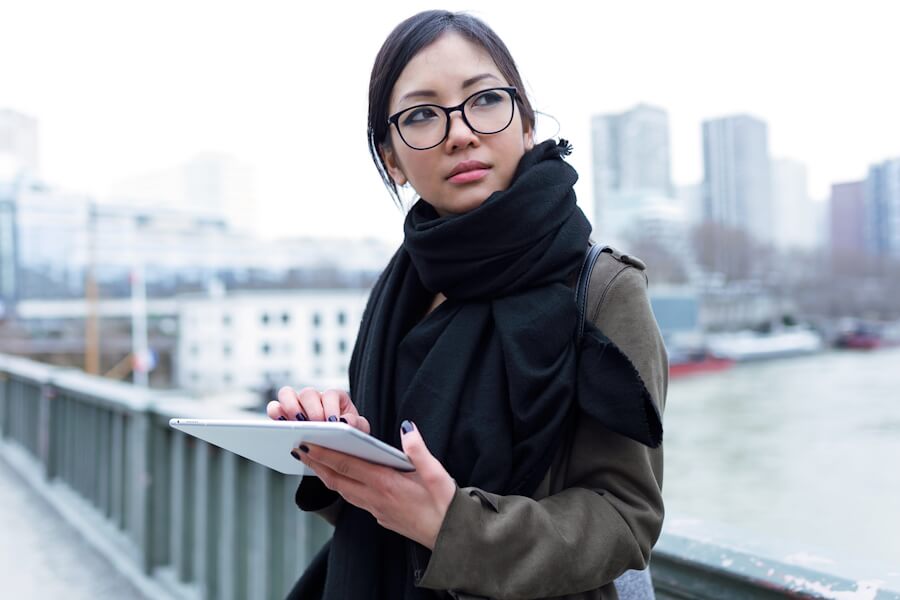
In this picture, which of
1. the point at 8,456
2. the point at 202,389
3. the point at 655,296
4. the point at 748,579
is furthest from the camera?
the point at 202,389

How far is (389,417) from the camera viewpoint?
72cm

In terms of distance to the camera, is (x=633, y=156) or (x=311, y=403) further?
(x=633, y=156)

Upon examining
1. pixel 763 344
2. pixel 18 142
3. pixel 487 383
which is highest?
pixel 18 142

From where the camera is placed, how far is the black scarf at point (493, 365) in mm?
597

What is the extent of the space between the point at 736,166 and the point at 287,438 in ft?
59.1

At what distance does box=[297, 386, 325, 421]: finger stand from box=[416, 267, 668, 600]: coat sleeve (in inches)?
6.7

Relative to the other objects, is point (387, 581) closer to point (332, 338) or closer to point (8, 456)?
point (8, 456)

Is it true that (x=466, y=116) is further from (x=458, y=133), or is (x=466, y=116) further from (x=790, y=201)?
(x=790, y=201)

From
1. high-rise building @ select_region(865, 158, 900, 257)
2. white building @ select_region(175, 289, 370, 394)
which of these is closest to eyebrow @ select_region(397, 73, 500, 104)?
high-rise building @ select_region(865, 158, 900, 257)

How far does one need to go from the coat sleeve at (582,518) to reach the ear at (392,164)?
11.2 inches

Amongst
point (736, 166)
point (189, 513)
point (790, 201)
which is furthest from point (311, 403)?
point (790, 201)

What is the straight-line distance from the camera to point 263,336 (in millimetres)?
37375

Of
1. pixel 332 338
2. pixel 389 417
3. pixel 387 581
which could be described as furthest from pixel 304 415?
pixel 332 338

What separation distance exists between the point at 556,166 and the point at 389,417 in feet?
1.01
